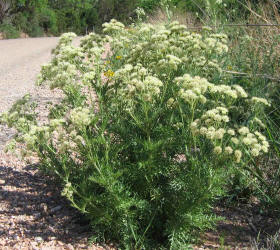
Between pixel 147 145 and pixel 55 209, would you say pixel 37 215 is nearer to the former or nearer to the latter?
pixel 55 209

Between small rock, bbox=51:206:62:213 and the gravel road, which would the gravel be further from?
the gravel road

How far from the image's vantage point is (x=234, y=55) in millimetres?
5316

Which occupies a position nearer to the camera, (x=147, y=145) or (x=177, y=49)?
(x=147, y=145)

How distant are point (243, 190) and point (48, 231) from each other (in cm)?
195

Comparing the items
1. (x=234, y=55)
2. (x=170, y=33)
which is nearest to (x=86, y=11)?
(x=234, y=55)

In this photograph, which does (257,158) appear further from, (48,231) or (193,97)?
(48,231)

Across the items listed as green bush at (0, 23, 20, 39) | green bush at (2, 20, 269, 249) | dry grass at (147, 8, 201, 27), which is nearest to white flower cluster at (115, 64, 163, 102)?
green bush at (2, 20, 269, 249)

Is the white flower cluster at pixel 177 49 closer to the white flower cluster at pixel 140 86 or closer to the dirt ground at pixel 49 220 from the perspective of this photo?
the white flower cluster at pixel 140 86

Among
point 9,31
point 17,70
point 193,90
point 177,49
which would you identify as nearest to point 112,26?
point 177,49

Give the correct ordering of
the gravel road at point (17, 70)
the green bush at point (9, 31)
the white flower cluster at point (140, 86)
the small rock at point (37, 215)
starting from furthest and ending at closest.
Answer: the green bush at point (9, 31)
the gravel road at point (17, 70)
the small rock at point (37, 215)
the white flower cluster at point (140, 86)

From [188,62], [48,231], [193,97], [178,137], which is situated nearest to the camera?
[193,97]

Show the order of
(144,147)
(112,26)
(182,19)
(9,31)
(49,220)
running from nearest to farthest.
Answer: (144,147)
(49,220)
(112,26)
(182,19)
(9,31)

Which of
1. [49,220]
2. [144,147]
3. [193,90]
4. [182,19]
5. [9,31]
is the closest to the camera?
[193,90]

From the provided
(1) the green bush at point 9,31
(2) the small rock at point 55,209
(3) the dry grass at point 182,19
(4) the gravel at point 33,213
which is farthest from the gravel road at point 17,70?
(1) the green bush at point 9,31
